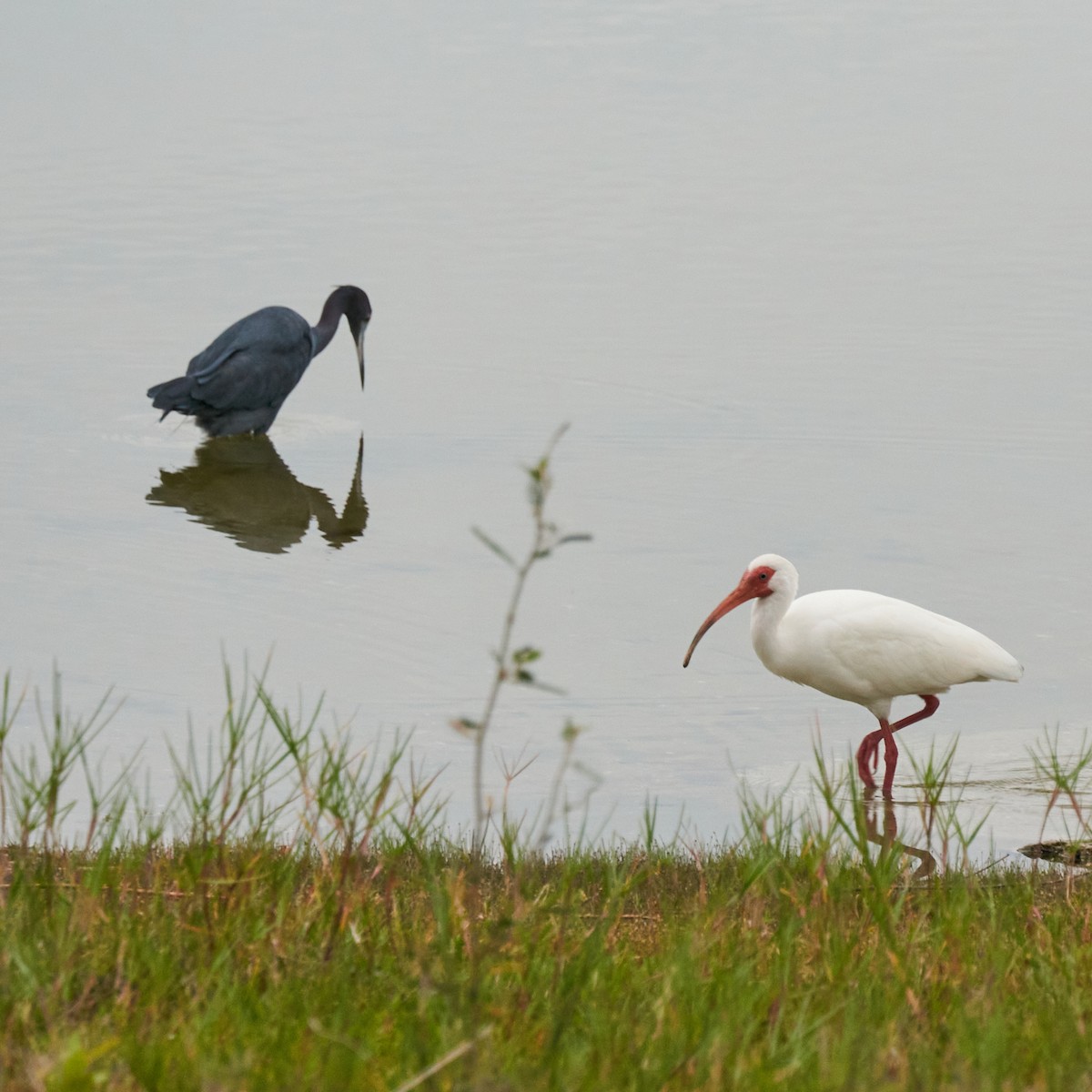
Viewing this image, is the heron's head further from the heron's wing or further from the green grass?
the green grass

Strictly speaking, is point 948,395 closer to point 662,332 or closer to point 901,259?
point 662,332

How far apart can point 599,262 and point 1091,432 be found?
4.81 metres

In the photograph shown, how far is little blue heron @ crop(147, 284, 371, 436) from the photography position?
10.4 metres

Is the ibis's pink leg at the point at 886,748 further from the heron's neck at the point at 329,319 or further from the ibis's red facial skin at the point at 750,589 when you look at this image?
the heron's neck at the point at 329,319

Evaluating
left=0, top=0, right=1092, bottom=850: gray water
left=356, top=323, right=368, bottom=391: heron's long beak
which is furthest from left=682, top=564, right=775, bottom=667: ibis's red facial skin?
left=356, top=323, right=368, bottom=391: heron's long beak

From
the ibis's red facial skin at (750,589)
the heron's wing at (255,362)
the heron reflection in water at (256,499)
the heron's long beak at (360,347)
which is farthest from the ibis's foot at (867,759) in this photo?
the heron's long beak at (360,347)

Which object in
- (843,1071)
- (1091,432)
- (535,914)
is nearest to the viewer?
(843,1071)

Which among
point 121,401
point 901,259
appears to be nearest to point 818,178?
point 901,259

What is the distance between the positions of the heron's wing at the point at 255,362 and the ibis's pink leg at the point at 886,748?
4.59 meters

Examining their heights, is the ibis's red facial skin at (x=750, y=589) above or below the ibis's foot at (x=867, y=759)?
above

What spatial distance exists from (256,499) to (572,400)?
243 cm

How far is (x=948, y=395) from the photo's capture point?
38.1ft

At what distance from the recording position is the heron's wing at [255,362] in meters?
10.4

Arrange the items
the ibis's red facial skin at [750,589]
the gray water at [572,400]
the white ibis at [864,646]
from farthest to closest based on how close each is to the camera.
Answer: the gray water at [572,400]
the ibis's red facial skin at [750,589]
the white ibis at [864,646]
